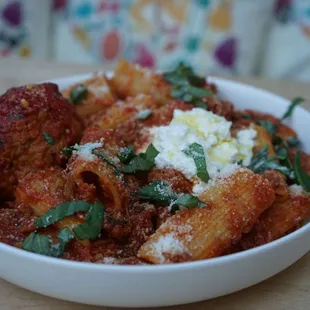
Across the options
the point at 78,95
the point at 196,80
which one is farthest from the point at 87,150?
the point at 196,80

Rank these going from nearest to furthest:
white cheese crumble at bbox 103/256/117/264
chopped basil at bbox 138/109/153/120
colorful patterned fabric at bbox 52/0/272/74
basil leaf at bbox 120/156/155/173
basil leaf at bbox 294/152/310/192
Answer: white cheese crumble at bbox 103/256/117/264, basil leaf at bbox 120/156/155/173, basil leaf at bbox 294/152/310/192, chopped basil at bbox 138/109/153/120, colorful patterned fabric at bbox 52/0/272/74

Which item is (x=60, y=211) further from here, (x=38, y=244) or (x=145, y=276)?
(x=145, y=276)

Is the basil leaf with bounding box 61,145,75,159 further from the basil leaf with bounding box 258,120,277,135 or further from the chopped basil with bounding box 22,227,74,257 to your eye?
the basil leaf with bounding box 258,120,277,135

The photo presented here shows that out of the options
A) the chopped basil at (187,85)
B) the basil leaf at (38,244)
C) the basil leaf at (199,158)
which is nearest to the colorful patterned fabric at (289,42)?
the chopped basil at (187,85)

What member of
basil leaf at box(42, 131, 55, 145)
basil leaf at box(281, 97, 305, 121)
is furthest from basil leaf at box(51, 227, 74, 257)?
basil leaf at box(281, 97, 305, 121)

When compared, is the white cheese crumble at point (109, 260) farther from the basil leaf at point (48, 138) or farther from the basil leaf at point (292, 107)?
the basil leaf at point (292, 107)

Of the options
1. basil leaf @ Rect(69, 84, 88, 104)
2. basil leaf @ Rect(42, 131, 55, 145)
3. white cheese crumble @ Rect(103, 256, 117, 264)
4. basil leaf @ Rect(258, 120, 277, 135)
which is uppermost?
basil leaf @ Rect(42, 131, 55, 145)
